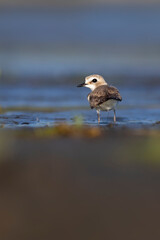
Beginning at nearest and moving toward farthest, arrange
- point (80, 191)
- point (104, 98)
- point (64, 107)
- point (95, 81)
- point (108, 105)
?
point (80, 191) → point (104, 98) → point (108, 105) → point (95, 81) → point (64, 107)

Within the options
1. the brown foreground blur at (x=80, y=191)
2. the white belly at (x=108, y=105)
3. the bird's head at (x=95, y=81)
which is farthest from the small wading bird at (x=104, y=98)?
the brown foreground blur at (x=80, y=191)

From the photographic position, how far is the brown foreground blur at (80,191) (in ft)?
13.2

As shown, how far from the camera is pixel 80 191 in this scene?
15.2ft

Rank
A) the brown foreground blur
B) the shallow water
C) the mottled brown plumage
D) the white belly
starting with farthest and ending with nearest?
the shallow water → the white belly → the mottled brown plumage → the brown foreground blur

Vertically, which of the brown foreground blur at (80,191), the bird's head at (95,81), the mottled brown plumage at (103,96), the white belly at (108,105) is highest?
the bird's head at (95,81)

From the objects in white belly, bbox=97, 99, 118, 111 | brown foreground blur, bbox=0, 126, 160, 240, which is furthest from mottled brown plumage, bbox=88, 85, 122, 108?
brown foreground blur, bbox=0, 126, 160, 240

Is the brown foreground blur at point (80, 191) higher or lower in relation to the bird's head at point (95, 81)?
lower

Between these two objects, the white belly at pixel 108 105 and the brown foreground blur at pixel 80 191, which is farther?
the white belly at pixel 108 105

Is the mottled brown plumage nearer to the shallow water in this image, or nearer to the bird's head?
the shallow water

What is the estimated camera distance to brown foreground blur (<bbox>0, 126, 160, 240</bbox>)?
159 inches

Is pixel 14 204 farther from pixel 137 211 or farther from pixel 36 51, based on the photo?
pixel 36 51

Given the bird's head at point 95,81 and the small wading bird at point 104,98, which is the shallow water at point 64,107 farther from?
the bird's head at point 95,81

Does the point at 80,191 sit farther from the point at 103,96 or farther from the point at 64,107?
the point at 64,107

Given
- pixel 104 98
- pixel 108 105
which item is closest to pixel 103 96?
pixel 104 98
